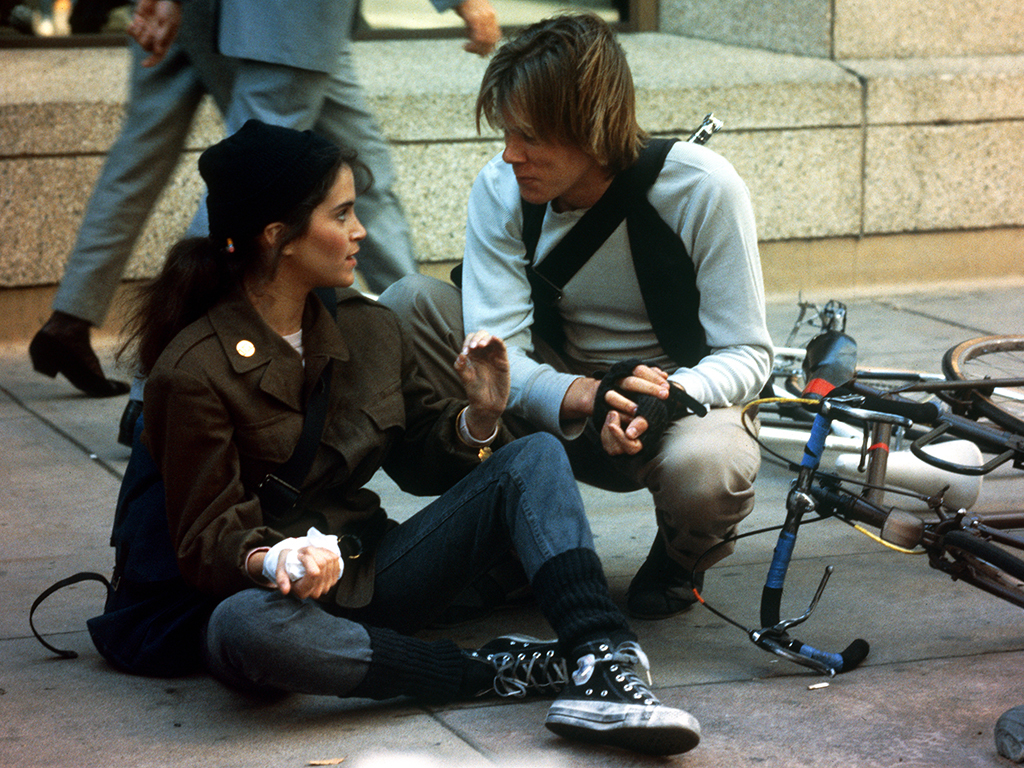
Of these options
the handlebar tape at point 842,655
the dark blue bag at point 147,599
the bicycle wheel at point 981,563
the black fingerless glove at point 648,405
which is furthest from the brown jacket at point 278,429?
the bicycle wheel at point 981,563

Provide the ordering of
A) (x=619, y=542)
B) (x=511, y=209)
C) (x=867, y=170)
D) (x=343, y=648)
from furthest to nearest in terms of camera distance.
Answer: (x=867, y=170) → (x=619, y=542) → (x=511, y=209) → (x=343, y=648)

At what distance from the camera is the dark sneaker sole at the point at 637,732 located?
7.49ft

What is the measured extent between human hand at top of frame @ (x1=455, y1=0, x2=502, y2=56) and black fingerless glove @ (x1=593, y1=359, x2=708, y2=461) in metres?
1.30

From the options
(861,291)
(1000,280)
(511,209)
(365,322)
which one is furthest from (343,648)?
(1000,280)

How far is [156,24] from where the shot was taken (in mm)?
3842

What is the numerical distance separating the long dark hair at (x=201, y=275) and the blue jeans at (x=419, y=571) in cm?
54

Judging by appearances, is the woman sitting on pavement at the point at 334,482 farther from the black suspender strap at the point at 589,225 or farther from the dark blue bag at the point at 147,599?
A: the black suspender strap at the point at 589,225

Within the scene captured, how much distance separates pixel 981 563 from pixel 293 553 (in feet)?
4.15

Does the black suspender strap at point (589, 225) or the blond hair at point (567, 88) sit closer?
the blond hair at point (567, 88)

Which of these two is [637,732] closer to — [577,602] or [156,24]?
[577,602]

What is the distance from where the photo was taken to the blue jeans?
2.43 meters

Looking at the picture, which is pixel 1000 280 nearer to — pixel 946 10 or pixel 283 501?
pixel 946 10

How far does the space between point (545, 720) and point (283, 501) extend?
643mm

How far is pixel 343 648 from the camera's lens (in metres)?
2.47
